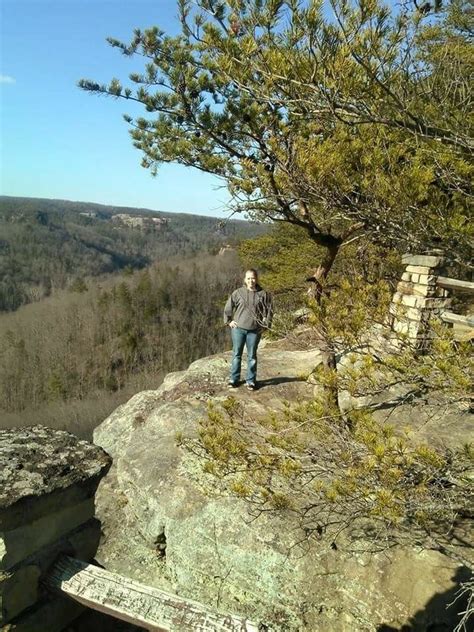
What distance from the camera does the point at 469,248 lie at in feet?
10.3

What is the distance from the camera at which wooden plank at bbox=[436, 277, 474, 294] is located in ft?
20.7

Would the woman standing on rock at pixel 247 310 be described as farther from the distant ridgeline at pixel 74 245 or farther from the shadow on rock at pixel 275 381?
the distant ridgeline at pixel 74 245

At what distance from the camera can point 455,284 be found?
6.45 meters

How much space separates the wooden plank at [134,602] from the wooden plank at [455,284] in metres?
5.76

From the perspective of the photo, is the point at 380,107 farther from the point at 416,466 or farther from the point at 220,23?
the point at 416,466

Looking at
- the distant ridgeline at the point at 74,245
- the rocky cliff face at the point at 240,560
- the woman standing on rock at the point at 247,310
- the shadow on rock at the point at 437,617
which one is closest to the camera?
the shadow on rock at the point at 437,617

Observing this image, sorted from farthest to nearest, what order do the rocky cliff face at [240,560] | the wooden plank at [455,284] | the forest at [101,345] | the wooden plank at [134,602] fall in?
1. the forest at [101,345]
2. the wooden plank at [455,284]
3. the rocky cliff face at [240,560]
4. the wooden plank at [134,602]

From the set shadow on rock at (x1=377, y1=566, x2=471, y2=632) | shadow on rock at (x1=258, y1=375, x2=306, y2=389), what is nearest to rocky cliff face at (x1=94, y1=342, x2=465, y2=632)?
shadow on rock at (x1=377, y1=566, x2=471, y2=632)

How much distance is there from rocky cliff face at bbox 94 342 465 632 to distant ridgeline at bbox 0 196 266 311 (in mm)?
49414

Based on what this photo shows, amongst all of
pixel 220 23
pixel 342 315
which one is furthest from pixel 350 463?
pixel 220 23

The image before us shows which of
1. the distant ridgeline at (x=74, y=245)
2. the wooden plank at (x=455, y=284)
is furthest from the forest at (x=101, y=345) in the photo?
the wooden plank at (x=455, y=284)

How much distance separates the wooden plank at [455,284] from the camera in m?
6.30

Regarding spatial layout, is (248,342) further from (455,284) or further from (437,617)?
(437,617)

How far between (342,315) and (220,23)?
95.3 inches
